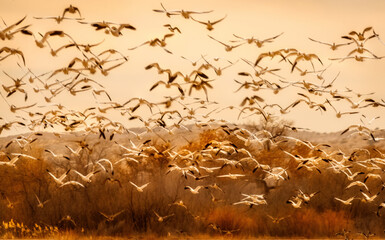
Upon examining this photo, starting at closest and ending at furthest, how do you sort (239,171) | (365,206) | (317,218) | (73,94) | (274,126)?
1. (73,94)
2. (317,218)
3. (365,206)
4. (239,171)
5. (274,126)

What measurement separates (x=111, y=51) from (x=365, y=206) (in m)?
17.0

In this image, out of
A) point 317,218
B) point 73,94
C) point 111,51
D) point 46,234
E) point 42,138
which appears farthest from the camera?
point 42,138

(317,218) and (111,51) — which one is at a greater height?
(111,51)

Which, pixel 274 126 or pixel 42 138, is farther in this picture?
pixel 42 138

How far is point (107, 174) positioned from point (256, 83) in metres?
11.4

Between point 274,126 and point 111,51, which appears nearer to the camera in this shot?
point 111,51

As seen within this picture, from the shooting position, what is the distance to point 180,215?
27.6m


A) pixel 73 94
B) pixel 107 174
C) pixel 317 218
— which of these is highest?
pixel 73 94

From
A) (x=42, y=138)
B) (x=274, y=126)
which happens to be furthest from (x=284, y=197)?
(x=42, y=138)

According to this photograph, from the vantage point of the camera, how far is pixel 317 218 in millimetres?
28406

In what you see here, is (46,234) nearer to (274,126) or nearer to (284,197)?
(284,197)

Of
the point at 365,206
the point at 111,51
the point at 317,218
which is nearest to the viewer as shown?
the point at 111,51

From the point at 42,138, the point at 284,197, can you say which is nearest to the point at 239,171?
the point at 284,197

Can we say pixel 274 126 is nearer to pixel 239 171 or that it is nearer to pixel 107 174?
pixel 239 171
